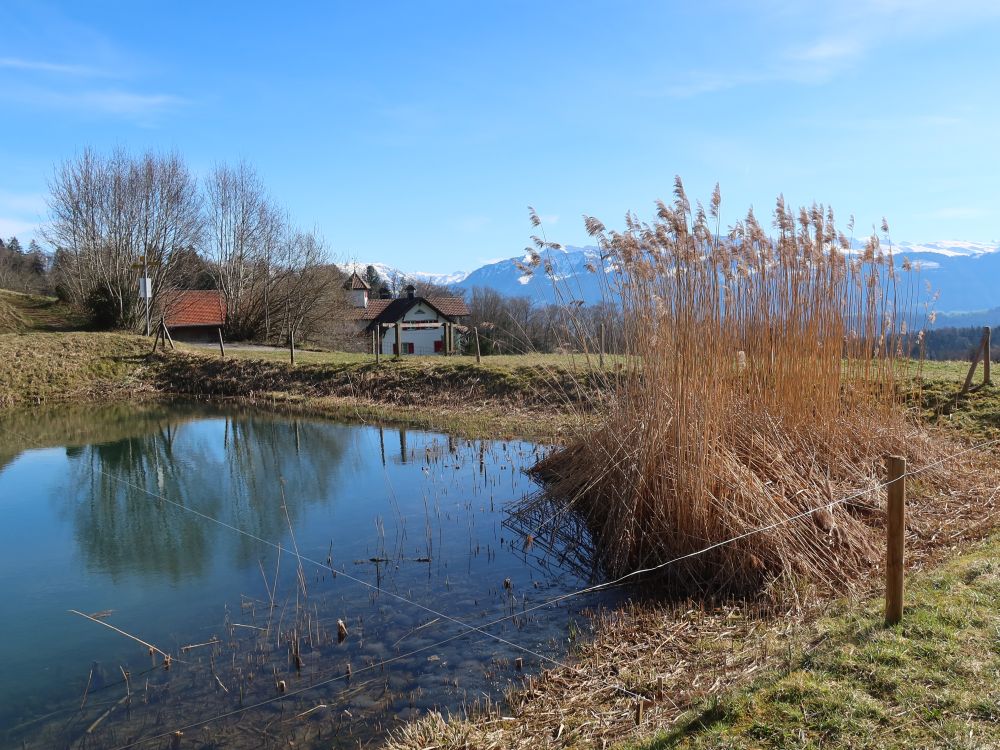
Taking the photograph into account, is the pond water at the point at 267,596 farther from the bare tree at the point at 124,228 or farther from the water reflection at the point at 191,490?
the bare tree at the point at 124,228

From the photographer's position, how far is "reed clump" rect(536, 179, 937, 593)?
5.02m

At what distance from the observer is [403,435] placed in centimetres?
1208

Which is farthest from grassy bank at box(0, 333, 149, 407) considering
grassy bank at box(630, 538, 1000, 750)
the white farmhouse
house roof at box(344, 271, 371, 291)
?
house roof at box(344, 271, 371, 291)

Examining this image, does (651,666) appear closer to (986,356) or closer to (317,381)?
(986,356)

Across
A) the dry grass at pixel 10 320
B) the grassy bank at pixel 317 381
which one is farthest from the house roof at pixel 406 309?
the grassy bank at pixel 317 381

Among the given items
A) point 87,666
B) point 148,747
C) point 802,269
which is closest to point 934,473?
point 802,269

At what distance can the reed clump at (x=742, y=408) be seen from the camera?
5.02 metres

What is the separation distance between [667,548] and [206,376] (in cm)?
1678

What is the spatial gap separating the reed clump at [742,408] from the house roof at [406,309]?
1493 inches

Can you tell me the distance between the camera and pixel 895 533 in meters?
3.48

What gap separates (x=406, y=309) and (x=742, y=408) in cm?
3966

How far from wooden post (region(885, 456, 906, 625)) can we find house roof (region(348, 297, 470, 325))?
4068 cm

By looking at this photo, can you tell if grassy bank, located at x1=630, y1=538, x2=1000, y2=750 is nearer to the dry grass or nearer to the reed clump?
the reed clump

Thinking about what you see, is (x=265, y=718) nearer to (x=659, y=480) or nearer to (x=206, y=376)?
(x=659, y=480)
